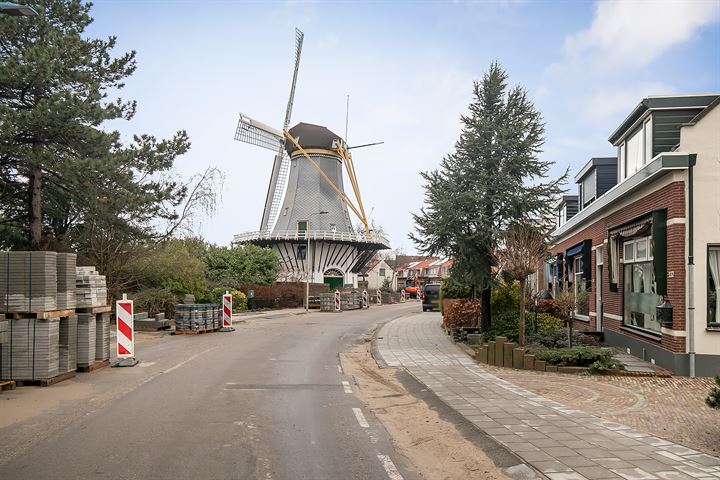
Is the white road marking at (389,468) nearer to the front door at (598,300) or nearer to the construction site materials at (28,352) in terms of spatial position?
the construction site materials at (28,352)

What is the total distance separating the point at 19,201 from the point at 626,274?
23.7 m

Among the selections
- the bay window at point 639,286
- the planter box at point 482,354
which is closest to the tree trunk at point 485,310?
the planter box at point 482,354

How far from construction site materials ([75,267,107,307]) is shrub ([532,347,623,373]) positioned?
9.61 meters

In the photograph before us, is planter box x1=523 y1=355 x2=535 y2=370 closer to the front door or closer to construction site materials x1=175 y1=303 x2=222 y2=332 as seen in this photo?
the front door

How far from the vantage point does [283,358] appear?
15.3 m

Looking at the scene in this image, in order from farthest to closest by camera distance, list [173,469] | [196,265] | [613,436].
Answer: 1. [196,265]
2. [613,436]
3. [173,469]

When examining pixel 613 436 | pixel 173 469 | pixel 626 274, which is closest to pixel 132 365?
pixel 173 469

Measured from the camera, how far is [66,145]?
2325cm

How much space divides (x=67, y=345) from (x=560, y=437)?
29.8ft

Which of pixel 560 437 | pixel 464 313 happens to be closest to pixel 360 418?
pixel 560 437

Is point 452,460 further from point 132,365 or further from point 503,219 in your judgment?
point 503,219

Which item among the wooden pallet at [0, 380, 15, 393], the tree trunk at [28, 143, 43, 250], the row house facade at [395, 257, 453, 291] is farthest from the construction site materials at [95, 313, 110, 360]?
the row house facade at [395, 257, 453, 291]

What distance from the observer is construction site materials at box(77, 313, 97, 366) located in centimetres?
1217

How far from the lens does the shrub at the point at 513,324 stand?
1639 cm
